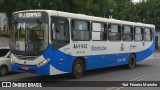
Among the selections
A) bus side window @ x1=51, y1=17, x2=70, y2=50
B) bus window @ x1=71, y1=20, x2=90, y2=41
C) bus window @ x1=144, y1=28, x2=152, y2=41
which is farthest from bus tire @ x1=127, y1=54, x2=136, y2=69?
bus side window @ x1=51, y1=17, x2=70, y2=50

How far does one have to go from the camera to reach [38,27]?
556 inches

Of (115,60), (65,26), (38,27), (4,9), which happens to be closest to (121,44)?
Result: (115,60)

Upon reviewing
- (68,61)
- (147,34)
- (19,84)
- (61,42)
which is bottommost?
(19,84)

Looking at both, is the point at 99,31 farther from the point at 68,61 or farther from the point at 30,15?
the point at 30,15

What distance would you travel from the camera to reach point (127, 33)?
20469 mm

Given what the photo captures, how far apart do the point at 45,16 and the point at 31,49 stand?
141 cm

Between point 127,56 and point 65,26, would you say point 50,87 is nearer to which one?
point 65,26

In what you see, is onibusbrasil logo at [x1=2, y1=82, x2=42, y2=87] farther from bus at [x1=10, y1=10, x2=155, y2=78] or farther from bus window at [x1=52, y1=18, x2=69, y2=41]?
bus window at [x1=52, y1=18, x2=69, y2=41]

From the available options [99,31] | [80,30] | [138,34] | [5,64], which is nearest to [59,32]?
[80,30]

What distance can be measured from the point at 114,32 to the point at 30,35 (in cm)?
607

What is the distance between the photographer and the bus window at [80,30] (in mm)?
15516

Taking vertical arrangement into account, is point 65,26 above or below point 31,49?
above

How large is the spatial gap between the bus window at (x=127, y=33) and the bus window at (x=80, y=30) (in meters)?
4.10

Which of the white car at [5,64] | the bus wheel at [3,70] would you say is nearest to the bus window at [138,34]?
the white car at [5,64]
